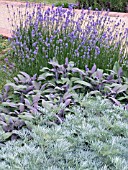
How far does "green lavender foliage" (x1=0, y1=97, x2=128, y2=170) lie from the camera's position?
6.11ft

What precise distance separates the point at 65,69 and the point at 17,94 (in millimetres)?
584

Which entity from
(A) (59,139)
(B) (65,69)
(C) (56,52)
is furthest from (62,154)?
(C) (56,52)

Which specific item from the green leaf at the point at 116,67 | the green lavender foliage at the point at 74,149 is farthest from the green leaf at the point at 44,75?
the green lavender foliage at the point at 74,149

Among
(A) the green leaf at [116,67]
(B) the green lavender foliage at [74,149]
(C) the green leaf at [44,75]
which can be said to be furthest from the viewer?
(A) the green leaf at [116,67]

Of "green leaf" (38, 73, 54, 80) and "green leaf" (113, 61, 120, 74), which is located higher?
"green leaf" (113, 61, 120, 74)

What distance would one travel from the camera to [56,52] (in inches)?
153

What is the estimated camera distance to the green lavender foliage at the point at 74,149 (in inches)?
73.4

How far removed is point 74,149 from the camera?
205 centimetres

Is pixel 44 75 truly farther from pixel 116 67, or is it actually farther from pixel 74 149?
pixel 74 149

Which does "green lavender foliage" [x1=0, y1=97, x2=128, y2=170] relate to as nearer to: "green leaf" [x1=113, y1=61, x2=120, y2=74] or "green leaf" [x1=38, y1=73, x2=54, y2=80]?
"green leaf" [x1=38, y1=73, x2=54, y2=80]

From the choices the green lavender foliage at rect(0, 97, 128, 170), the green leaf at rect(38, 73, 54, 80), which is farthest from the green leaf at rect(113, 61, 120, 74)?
the green lavender foliage at rect(0, 97, 128, 170)

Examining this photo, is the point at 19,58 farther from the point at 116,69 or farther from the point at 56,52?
the point at 116,69

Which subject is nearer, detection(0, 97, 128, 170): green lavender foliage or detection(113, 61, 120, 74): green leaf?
detection(0, 97, 128, 170): green lavender foliage

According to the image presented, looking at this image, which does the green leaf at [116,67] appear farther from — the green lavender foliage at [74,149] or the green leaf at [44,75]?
the green lavender foliage at [74,149]
